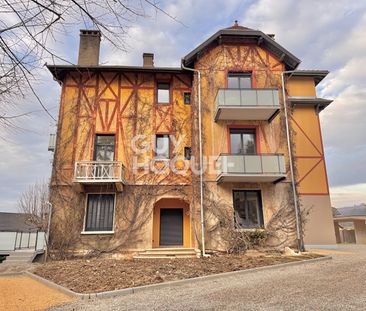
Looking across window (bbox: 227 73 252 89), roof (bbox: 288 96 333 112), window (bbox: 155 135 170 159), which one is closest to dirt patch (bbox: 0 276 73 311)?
window (bbox: 155 135 170 159)

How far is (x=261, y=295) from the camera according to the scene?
5707 millimetres

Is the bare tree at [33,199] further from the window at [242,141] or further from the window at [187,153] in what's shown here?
the window at [242,141]

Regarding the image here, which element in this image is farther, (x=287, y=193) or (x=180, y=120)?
(x=180, y=120)

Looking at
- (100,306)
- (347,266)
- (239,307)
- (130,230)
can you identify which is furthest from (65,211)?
(347,266)

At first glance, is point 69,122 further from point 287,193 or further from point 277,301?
point 277,301

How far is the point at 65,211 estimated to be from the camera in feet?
42.2

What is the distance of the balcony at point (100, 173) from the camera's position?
41.4 feet

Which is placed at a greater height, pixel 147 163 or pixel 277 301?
pixel 147 163

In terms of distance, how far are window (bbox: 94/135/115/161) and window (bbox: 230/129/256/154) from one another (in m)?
6.10

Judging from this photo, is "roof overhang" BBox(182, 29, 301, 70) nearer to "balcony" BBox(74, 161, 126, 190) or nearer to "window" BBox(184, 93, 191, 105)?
"window" BBox(184, 93, 191, 105)

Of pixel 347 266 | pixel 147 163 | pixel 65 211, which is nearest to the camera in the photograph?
pixel 347 266

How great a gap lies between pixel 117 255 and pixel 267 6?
459 inches

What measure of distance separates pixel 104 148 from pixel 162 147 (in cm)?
296

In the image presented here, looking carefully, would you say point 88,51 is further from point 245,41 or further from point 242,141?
point 242,141
